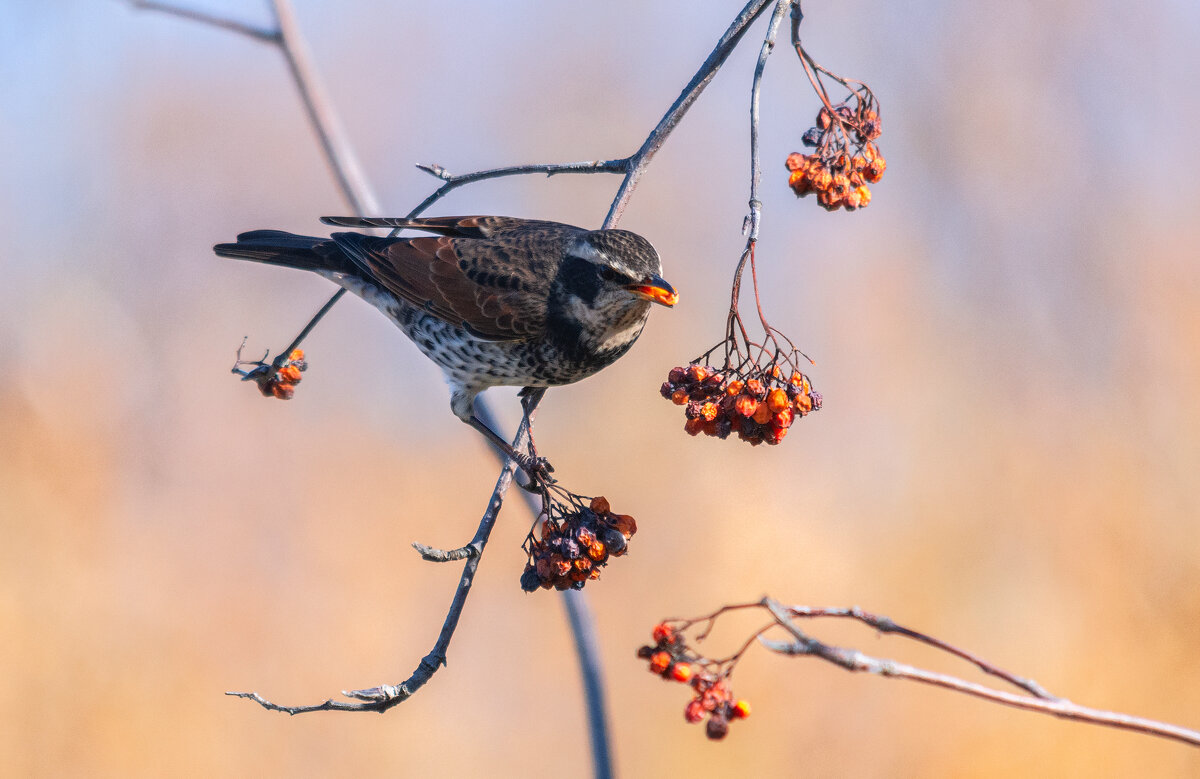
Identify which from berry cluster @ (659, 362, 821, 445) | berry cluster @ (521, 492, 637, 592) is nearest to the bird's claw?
berry cluster @ (521, 492, 637, 592)

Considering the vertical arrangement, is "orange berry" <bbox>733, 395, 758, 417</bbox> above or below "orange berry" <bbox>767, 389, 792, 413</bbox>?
below

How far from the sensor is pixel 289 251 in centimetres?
432

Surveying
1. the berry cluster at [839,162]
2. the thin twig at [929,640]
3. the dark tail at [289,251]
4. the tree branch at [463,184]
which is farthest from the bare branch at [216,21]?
the thin twig at [929,640]

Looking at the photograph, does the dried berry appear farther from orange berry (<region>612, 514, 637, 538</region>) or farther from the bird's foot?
the bird's foot

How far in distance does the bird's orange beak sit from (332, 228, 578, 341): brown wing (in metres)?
0.54

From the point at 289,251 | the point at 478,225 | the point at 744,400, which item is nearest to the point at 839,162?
the point at 744,400

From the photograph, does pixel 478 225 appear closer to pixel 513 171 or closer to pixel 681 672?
pixel 513 171

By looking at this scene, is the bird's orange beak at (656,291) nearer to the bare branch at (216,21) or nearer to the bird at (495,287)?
the bird at (495,287)

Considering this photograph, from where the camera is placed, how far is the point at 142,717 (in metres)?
7.84

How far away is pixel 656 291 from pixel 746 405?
85 centimetres

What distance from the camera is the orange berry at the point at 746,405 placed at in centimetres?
252

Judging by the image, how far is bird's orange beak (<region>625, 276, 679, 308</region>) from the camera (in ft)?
10.5

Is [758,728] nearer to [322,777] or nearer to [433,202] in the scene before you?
[322,777]

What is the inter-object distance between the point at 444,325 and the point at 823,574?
5.25m
